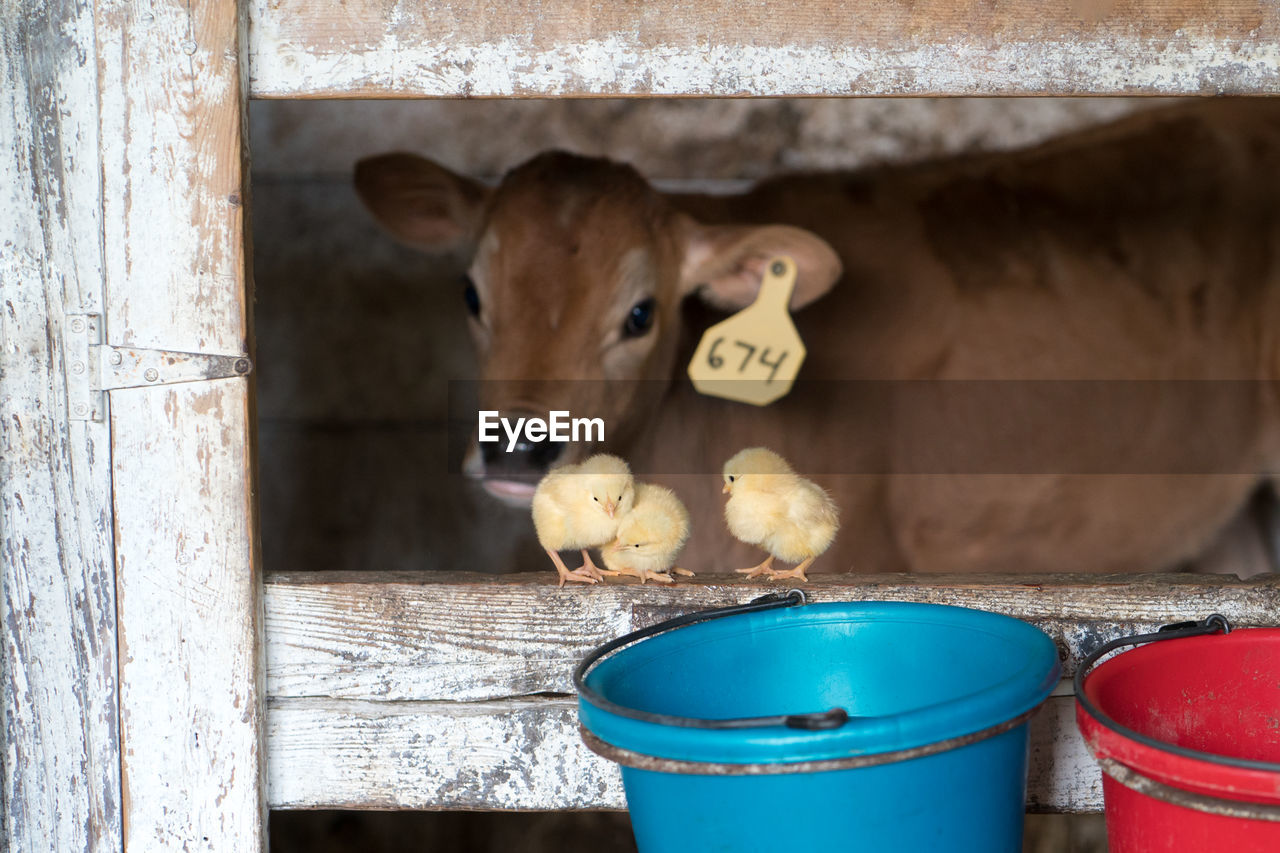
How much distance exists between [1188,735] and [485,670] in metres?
0.68

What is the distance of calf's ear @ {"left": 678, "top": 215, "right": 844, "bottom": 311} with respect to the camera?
2242mm

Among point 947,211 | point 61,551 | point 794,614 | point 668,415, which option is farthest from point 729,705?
point 947,211

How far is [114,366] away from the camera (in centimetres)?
118

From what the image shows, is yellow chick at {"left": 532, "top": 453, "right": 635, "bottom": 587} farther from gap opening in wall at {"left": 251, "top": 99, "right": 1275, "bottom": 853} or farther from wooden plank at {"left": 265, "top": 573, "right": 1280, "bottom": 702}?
gap opening in wall at {"left": 251, "top": 99, "right": 1275, "bottom": 853}

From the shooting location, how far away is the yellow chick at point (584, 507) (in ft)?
4.13

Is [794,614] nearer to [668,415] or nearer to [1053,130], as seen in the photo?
[668,415]

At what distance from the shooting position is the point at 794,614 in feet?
3.69

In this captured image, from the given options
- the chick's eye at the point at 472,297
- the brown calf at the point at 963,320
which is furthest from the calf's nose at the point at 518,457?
the chick's eye at the point at 472,297

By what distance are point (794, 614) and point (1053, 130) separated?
260cm

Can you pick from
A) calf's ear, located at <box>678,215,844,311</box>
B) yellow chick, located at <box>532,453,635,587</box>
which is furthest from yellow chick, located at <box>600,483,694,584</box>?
calf's ear, located at <box>678,215,844,311</box>

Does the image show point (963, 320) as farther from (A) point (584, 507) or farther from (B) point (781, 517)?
(A) point (584, 507)

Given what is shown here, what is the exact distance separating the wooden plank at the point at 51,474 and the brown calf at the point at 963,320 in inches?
42.1

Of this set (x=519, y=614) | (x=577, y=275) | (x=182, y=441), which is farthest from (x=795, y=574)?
(x=577, y=275)

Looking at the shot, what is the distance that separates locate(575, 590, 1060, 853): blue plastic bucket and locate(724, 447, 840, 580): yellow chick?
181 mm
